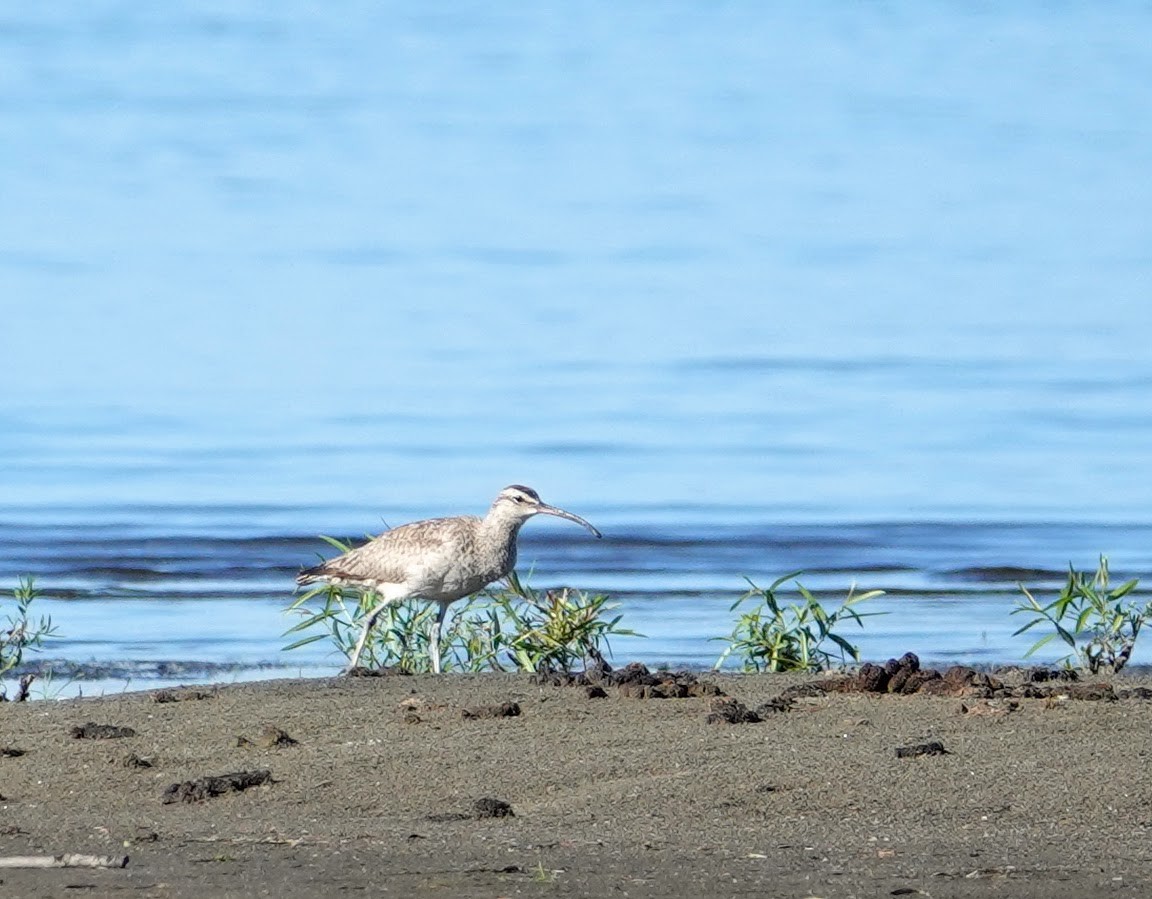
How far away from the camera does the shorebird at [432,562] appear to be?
1188 centimetres

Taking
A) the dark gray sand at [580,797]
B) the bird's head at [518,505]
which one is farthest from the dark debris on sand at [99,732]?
the bird's head at [518,505]

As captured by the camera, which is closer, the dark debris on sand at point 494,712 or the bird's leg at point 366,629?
the dark debris on sand at point 494,712

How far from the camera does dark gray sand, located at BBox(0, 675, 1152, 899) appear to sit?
6.16 metres

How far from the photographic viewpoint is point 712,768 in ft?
24.3

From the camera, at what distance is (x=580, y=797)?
7188 millimetres

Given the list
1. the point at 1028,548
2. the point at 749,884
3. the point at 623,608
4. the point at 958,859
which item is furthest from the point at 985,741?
the point at 1028,548

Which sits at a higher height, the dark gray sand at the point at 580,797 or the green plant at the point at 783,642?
the green plant at the point at 783,642

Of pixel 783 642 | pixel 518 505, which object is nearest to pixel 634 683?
pixel 783 642

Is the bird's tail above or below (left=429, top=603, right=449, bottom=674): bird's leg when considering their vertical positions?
above

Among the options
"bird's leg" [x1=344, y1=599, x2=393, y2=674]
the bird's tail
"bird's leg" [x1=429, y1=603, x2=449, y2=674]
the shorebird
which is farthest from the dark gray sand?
the bird's tail

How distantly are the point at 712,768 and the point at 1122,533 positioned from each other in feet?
40.4

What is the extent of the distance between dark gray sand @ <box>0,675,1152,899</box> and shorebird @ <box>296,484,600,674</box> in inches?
112

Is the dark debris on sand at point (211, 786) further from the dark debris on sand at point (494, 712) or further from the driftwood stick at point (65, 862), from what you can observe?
the dark debris on sand at point (494, 712)

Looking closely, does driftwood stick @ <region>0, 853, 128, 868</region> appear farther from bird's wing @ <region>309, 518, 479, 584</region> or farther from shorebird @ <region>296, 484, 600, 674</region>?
bird's wing @ <region>309, 518, 479, 584</region>
